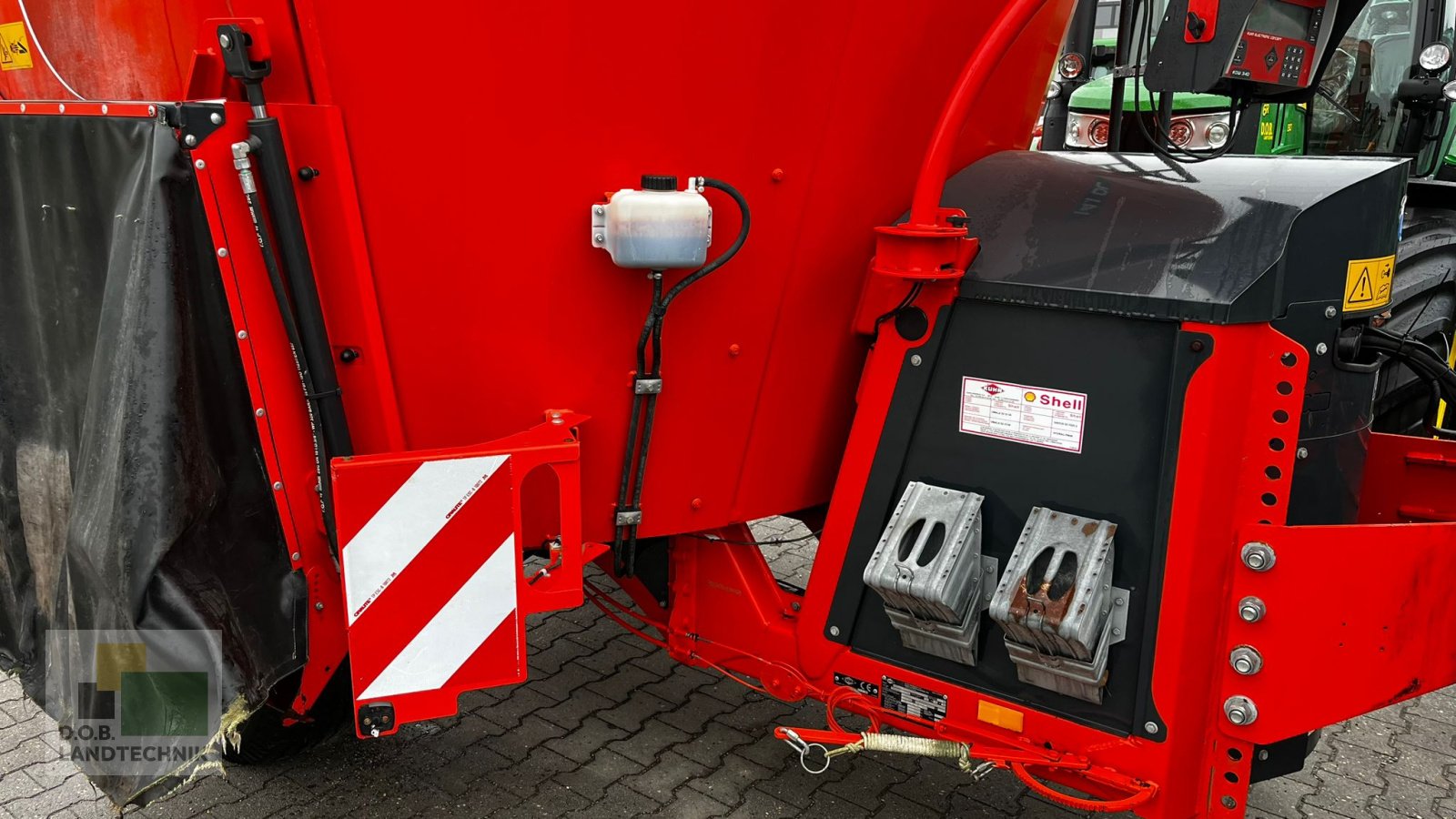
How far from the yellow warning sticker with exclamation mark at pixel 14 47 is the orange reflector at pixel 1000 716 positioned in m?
2.13

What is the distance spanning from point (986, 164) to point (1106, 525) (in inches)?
32.1

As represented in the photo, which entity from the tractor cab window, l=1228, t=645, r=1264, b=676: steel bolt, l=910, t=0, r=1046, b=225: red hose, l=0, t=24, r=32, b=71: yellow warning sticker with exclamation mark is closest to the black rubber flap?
l=910, t=0, r=1046, b=225: red hose

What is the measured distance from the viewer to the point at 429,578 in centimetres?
191

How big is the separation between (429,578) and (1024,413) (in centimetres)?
111

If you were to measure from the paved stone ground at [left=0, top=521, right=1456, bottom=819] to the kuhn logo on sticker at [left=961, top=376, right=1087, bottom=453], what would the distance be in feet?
3.49

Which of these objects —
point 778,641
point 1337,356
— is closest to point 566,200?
point 778,641

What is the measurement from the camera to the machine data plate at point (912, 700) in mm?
2196

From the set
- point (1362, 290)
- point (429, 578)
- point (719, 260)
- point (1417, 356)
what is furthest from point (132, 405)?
point (1417, 356)

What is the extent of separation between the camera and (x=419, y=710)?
6.44 ft

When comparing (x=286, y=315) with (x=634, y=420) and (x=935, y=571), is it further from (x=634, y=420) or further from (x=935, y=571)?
(x=935, y=571)

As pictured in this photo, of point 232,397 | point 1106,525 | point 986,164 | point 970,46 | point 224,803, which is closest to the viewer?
point 232,397

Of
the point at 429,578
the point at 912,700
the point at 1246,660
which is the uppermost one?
the point at 429,578

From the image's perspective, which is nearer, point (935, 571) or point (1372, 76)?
point (935, 571)

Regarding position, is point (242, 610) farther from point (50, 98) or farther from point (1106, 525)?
point (1106, 525)
